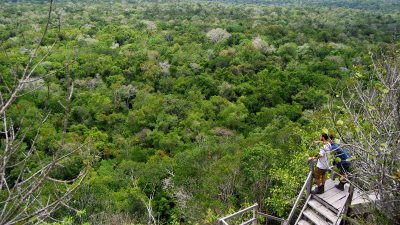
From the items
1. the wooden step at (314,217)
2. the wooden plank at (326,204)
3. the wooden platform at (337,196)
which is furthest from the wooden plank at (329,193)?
the wooden step at (314,217)

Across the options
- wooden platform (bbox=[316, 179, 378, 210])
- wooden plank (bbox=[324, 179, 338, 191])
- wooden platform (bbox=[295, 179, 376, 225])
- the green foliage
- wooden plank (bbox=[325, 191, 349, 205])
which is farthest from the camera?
the green foliage

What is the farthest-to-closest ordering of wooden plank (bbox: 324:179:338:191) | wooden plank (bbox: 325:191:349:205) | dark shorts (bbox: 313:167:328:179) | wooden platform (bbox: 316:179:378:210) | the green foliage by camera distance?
the green foliage → wooden plank (bbox: 324:179:338:191) → dark shorts (bbox: 313:167:328:179) → wooden plank (bbox: 325:191:349:205) → wooden platform (bbox: 316:179:378:210)

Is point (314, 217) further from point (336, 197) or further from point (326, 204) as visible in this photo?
point (336, 197)

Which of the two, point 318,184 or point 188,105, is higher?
point 318,184

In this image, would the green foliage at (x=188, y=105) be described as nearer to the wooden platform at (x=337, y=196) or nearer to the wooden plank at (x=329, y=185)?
the wooden plank at (x=329, y=185)

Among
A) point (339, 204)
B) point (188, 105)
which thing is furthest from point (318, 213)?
point (188, 105)

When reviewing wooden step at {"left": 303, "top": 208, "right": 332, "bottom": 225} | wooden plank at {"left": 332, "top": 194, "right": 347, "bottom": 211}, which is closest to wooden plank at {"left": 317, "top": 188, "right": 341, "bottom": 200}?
wooden plank at {"left": 332, "top": 194, "right": 347, "bottom": 211}

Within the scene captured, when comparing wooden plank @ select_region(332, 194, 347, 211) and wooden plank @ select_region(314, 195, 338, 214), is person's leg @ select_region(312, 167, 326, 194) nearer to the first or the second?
wooden plank @ select_region(314, 195, 338, 214)
